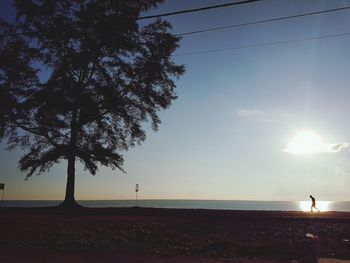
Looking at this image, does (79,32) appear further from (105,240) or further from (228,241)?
(228,241)

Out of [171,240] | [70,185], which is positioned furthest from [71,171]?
[171,240]


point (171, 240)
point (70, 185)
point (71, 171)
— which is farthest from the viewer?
point (70, 185)

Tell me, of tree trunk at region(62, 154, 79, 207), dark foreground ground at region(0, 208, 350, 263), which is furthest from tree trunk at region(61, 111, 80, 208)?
dark foreground ground at region(0, 208, 350, 263)

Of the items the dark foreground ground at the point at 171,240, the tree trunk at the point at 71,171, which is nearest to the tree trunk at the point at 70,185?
the tree trunk at the point at 71,171

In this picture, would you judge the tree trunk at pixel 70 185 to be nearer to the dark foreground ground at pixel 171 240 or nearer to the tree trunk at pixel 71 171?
the tree trunk at pixel 71 171

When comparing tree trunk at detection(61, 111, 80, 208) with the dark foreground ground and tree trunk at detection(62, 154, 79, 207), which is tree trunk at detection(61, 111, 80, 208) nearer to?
tree trunk at detection(62, 154, 79, 207)

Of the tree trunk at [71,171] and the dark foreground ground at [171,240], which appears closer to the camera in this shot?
the dark foreground ground at [171,240]

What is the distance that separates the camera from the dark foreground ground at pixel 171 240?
1095 cm

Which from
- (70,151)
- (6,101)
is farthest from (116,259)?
(6,101)

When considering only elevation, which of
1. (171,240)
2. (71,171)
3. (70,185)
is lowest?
(171,240)

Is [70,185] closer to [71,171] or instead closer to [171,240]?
[71,171]

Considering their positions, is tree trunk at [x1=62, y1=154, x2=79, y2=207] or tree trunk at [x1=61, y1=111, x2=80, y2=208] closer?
tree trunk at [x1=61, y1=111, x2=80, y2=208]

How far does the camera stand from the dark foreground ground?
431 inches

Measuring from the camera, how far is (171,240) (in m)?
13.2
